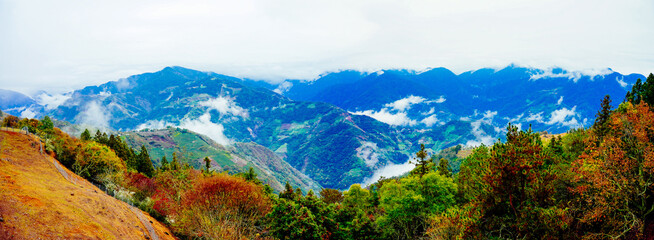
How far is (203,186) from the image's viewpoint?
119 ft

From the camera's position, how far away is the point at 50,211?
24.5 metres

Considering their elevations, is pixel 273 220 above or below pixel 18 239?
below

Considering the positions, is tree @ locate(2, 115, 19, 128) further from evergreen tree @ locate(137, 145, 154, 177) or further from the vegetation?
evergreen tree @ locate(137, 145, 154, 177)

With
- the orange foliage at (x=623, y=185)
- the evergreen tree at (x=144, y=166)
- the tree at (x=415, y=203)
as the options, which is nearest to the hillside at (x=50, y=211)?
the tree at (x=415, y=203)

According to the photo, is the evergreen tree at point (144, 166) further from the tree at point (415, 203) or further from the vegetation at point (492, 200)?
the tree at point (415, 203)

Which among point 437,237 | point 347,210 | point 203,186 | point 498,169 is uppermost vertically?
point 498,169

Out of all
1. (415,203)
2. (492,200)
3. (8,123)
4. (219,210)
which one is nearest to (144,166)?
(8,123)

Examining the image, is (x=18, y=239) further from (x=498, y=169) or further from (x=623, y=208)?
(x=623, y=208)

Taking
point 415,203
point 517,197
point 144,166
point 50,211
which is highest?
point 50,211

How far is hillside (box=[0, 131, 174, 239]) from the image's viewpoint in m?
21.8

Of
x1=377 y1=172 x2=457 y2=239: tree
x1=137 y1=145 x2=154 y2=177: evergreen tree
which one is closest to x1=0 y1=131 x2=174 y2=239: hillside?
x1=377 y1=172 x2=457 y2=239: tree

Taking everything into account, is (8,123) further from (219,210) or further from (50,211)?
(219,210)

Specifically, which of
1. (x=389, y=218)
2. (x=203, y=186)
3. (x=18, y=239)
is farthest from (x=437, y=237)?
(x=18, y=239)

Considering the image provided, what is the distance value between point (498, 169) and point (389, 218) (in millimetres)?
29550
